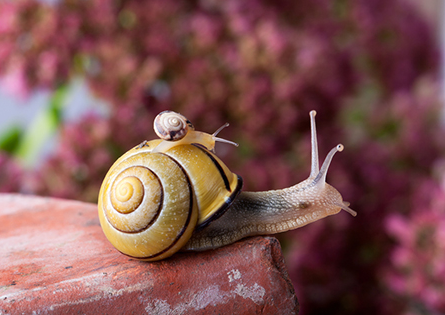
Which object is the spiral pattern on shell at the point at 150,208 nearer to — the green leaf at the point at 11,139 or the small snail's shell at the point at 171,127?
the small snail's shell at the point at 171,127

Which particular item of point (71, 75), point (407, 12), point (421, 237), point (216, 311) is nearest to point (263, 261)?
point (216, 311)

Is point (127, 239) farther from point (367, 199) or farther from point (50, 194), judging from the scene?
point (367, 199)

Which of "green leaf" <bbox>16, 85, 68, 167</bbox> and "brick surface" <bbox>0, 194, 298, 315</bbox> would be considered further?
"green leaf" <bbox>16, 85, 68, 167</bbox>

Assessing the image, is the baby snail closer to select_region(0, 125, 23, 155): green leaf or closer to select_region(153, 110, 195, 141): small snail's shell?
select_region(153, 110, 195, 141): small snail's shell

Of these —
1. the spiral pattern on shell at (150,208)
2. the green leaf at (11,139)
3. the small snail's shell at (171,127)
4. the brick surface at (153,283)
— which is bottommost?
the green leaf at (11,139)

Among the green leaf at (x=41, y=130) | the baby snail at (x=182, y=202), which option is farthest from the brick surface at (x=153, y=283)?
the green leaf at (x=41, y=130)

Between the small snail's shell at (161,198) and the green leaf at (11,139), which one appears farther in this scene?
the green leaf at (11,139)

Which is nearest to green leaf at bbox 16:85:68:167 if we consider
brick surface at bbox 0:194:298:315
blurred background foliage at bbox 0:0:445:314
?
blurred background foliage at bbox 0:0:445:314

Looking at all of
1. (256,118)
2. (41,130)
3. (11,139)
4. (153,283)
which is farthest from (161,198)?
(11,139)
